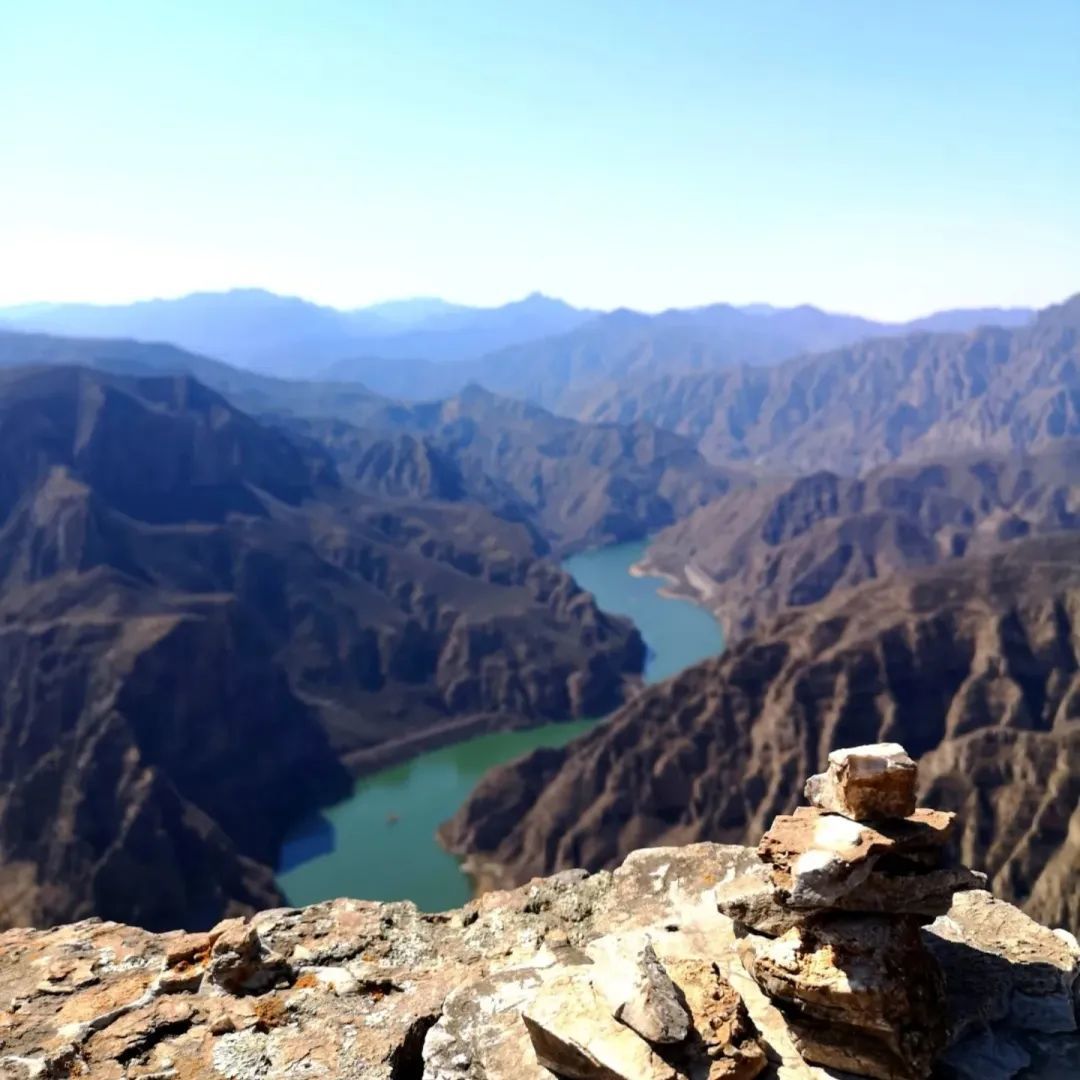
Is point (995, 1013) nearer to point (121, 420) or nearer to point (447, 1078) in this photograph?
point (447, 1078)

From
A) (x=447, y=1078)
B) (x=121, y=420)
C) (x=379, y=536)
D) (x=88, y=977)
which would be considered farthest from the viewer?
(x=379, y=536)

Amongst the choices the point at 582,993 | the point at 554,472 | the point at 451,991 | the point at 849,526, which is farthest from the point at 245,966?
the point at 554,472

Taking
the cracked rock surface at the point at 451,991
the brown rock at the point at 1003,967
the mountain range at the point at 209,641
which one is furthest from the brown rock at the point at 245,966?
the mountain range at the point at 209,641

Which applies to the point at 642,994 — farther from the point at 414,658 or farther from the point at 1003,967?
the point at 414,658

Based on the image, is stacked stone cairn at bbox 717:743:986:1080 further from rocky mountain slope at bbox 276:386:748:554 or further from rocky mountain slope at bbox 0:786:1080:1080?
rocky mountain slope at bbox 276:386:748:554

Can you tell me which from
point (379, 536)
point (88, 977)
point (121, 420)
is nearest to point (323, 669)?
point (379, 536)

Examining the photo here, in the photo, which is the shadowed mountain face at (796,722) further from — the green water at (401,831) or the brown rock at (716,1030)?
the brown rock at (716,1030)
